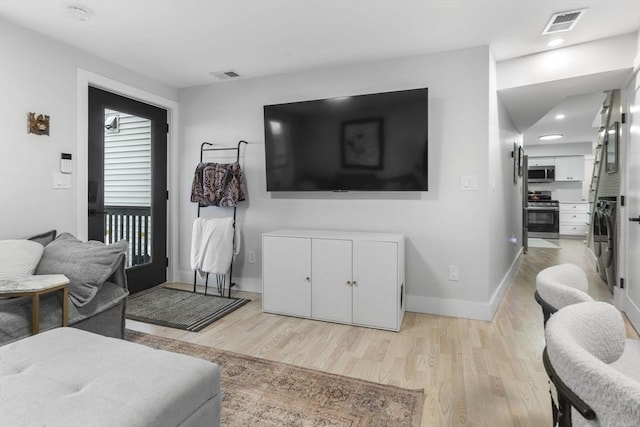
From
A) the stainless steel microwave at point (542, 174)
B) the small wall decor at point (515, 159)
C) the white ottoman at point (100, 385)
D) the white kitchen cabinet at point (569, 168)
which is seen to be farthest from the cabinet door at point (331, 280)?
the white kitchen cabinet at point (569, 168)

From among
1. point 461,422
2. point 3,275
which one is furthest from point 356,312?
point 3,275

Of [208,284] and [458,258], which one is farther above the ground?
[458,258]

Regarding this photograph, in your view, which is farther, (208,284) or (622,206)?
(208,284)

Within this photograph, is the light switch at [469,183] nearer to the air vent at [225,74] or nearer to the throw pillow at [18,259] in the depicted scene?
the air vent at [225,74]

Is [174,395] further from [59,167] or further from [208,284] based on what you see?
[208,284]

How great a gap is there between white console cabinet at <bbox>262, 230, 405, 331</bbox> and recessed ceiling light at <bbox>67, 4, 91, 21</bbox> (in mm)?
2102

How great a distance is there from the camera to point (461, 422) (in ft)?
5.42

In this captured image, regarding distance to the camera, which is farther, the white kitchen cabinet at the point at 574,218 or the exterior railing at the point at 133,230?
the white kitchen cabinet at the point at 574,218

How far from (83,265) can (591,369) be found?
8.18 feet

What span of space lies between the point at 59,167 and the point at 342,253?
2.42 m

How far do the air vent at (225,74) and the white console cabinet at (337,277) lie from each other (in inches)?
69.5

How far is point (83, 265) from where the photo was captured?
86.0 inches

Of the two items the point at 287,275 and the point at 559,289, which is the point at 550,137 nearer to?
the point at 287,275

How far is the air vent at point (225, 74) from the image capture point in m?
3.63
